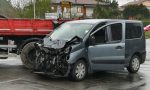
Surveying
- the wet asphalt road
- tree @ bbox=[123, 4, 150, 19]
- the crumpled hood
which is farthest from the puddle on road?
tree @ bbox=[123, 4, 150, 19]

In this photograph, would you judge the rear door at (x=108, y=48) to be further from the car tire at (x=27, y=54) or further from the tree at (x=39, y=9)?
the tree at (x=39, y=9)

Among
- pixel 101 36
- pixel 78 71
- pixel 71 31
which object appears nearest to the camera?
pixel 78 71

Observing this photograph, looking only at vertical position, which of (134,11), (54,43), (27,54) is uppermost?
(134,11)

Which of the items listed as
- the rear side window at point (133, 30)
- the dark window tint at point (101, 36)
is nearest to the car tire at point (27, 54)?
the dark window tint at point (101, 36)

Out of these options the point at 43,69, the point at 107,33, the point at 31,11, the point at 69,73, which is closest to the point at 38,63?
the point at 43,69

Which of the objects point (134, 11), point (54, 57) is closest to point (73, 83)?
point (54, 57)

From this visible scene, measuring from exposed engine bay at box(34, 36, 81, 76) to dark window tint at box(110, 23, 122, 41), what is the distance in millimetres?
1443

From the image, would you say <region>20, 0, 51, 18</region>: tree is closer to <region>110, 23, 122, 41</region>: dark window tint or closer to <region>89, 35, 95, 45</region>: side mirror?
<region>110, 23, 122, 41</region>: dark window tint

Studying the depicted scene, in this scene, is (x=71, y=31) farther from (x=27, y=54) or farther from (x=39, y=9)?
(x=39, y=9)

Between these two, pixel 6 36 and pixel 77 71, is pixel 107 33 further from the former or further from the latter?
pixel 6 36

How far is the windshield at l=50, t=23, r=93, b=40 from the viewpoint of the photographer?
12.2m

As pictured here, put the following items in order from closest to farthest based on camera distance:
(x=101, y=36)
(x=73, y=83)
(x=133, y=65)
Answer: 1. (x=73, y=83)
2. (x=101, y=36)
3. (x=133, y=65)

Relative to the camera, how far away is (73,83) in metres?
11.4

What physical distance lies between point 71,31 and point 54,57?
1.26 metres
